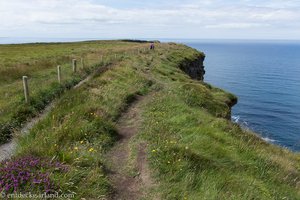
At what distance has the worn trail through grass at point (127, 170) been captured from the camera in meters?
7.19

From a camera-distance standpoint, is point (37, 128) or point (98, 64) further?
point (98, 64)

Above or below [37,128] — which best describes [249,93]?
below

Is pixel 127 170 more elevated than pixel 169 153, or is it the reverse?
pixel 169 153

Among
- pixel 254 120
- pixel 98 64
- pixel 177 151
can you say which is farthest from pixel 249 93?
pixel 177 151

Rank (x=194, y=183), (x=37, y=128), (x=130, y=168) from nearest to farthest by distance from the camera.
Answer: (x=194, y=183) → (x=130, y=168) → (x=37, y=128)

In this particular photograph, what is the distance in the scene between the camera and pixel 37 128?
10.4m

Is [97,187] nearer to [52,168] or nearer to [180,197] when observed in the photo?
[52,168]

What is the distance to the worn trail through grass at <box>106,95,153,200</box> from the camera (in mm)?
7191

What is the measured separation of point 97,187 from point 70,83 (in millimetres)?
16154

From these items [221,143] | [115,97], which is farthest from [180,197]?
[115,97]

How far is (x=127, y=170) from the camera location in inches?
322

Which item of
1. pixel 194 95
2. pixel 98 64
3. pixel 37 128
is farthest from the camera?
pixel 98 64

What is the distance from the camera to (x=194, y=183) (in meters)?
7.62

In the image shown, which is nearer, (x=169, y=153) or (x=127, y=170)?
(x=127, y=170)
